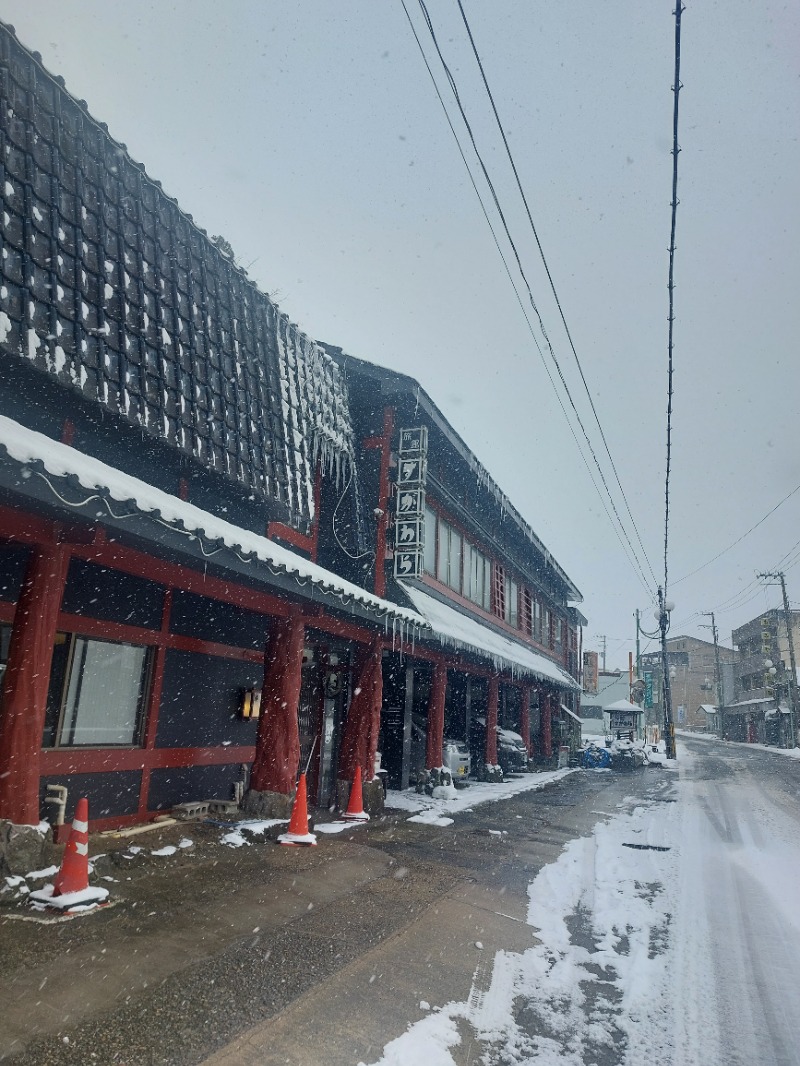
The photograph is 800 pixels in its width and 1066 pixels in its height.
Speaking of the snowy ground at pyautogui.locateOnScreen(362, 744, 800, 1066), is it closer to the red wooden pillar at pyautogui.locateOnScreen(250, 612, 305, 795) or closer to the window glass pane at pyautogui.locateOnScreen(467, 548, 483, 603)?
the red wooden pillar at pyautogui.locateOnScreen(250, 612, 305, 795)

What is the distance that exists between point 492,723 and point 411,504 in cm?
926

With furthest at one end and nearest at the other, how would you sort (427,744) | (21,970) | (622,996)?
(427,744) → (622,996) → (21,970)

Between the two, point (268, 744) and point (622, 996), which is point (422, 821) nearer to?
point (268, 744)

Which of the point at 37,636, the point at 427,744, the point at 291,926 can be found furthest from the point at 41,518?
the point at 427,744

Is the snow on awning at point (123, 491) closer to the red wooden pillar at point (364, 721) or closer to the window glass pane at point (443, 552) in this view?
the red wooden pillar at point (364, 721)

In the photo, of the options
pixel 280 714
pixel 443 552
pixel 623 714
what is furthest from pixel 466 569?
pixel 623 714

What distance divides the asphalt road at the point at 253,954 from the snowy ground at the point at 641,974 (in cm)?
28

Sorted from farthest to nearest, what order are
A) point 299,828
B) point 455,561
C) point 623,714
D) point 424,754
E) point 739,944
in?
1. point 623,714
2. point 455,561
3. point 424,754
4. point 299,828
5. point 739,944

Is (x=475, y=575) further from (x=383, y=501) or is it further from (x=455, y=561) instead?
(x=383, y=501)

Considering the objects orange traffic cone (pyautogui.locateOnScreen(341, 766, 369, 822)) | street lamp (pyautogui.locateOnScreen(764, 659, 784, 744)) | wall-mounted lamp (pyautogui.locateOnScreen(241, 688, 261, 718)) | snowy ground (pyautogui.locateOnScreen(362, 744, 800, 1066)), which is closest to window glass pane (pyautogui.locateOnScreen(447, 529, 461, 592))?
orange traffic cone (pyautogui.locateOnScreen(341, 766, 369, 822))

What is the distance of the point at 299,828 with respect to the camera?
8.33 metres

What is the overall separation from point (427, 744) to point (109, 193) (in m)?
12.5

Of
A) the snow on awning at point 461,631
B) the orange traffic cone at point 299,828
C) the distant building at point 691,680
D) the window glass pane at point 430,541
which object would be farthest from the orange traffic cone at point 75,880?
the distant building at point 691,680

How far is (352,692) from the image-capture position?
38.8ft
